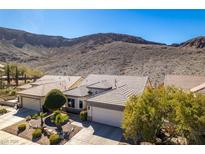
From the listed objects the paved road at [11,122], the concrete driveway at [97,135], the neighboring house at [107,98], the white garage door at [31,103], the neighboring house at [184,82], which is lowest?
the paved road at [11,122]

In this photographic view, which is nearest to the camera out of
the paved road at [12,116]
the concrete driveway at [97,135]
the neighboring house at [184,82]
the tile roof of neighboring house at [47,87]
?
the concrete driveway at [97,135]

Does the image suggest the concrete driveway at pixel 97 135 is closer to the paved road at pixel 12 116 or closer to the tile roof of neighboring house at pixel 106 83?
the tile roof of neighboring house at pixel 106 83

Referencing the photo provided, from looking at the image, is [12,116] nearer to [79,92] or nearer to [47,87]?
[47,87]

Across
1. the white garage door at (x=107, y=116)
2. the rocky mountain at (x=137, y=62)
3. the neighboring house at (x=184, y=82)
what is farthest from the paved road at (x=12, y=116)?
the rocky mountain at (x=137, y=62)

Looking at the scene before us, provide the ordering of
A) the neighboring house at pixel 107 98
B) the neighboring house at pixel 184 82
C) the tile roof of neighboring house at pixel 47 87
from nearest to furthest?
1. the neighboring house at pixel 107 98
2. the tile roof of neighboring house at pixel 47 87
3. the neighboring house at pixel 184 82

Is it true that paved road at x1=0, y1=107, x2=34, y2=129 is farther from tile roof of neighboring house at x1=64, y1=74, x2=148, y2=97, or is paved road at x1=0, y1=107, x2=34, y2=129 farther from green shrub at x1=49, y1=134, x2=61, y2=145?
green shrub at x1=49, y1=134, x2=61, y2=145
